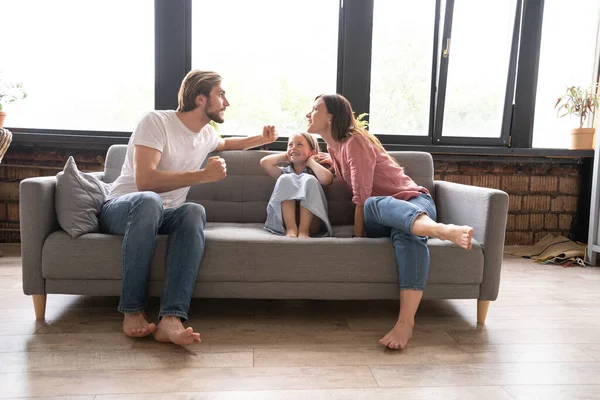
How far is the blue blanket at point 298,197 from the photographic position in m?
2.31

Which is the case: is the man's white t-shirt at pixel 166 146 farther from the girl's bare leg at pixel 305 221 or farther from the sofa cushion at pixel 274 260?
the girl's bare leg at pixel 305 221

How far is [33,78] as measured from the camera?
3705mm

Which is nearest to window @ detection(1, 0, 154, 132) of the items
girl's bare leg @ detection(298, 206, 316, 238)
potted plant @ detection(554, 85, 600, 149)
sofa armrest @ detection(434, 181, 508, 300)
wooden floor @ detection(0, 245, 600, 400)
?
wooden floor @ detection(0, 245, 600, 400)

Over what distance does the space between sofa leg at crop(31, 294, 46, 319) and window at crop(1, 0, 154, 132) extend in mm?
1986

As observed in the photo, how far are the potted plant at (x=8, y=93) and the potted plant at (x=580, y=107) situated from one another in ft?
13.7

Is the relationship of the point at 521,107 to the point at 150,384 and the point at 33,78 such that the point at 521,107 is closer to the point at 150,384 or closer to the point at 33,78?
the point at 150,384

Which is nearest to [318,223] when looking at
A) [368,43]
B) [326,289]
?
[326,289]

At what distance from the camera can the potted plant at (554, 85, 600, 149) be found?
376cm

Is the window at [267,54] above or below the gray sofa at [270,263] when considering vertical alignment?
above

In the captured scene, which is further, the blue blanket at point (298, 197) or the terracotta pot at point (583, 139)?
the terracotta pot at point (583, 139)

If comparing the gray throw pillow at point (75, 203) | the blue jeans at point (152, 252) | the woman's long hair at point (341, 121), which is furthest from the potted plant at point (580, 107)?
the gray throw pillow at point (75, 203)

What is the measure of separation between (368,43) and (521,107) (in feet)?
4.54

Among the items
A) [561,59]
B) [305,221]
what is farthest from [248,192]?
[561,59]

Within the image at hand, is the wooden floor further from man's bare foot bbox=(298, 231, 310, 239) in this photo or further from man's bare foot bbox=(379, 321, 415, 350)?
man's bare foot bbox=(298, 231, 310, 239)
